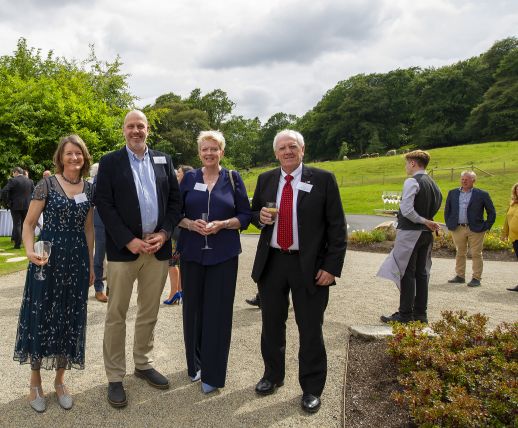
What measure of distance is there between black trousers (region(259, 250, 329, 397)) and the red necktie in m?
0.13

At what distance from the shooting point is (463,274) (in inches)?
336

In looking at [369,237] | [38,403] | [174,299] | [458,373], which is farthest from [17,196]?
[458,373]

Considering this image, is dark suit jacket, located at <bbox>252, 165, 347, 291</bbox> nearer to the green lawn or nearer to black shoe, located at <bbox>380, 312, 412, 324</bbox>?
black shoe, located at <bbox>380, 312, 412, 324</bbox>

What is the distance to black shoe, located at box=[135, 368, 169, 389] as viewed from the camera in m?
3.74

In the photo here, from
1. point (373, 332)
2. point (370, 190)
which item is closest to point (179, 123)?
point (370, 190)

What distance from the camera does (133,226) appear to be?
3496 millimetres

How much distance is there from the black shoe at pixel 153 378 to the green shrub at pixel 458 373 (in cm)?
199

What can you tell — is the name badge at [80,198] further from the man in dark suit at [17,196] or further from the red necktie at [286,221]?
the man in dark suit at [17,196]

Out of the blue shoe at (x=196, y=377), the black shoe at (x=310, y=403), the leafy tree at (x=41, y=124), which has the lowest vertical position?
the blue shoe at (x=196, y=377)

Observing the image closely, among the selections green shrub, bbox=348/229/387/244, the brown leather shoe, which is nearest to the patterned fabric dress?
the brown leather shoe

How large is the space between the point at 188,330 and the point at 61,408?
3.86 feet

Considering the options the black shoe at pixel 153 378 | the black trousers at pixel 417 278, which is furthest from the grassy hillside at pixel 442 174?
the black shoe at pixel 153 378

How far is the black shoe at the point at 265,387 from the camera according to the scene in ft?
12.1

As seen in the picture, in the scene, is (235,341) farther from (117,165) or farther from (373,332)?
(117,165)
